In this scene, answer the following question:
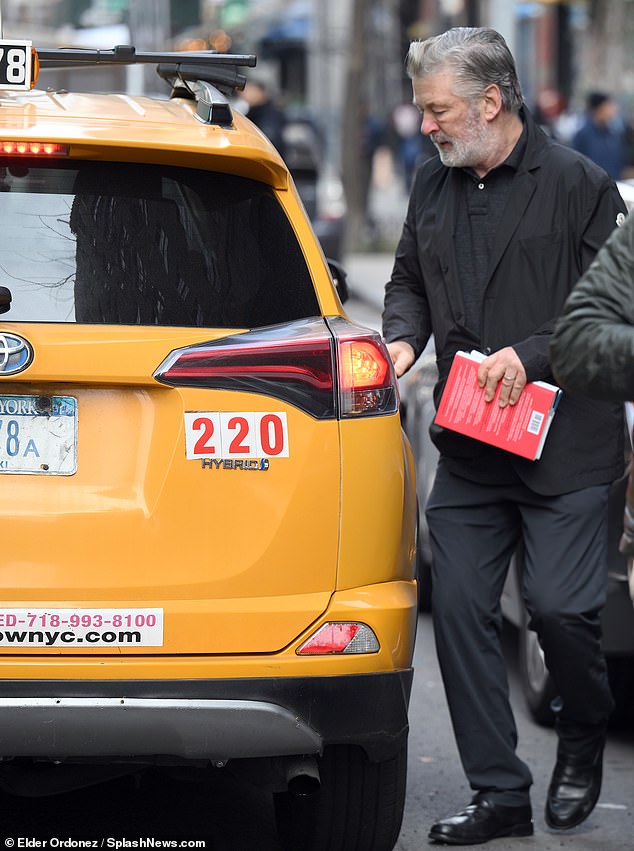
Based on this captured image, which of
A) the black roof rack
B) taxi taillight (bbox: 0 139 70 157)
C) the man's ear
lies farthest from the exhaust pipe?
the man's ear

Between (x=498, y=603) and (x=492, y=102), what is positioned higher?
(x=492, y=102)

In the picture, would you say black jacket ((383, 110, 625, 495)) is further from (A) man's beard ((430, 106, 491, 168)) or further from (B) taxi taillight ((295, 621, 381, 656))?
(B) taxi taillight ((295, 621, 381, 656))

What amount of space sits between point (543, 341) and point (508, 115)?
2.01ft

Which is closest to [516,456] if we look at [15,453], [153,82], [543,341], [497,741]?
[543,341]

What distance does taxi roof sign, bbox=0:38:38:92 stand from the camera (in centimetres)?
386

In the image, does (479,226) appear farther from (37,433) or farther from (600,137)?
(600,137)

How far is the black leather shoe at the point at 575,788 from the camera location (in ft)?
14.9

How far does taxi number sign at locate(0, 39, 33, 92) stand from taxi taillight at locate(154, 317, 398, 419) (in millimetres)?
795

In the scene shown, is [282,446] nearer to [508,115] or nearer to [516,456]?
[516,456]

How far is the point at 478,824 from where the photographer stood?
445 cm

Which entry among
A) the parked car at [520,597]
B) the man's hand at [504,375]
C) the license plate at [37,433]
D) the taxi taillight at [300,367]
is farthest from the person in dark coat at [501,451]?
the license plate at [37,433]

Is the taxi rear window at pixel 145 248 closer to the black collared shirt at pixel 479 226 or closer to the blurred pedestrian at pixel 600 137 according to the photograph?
the black collared shirt at pixel 479 226

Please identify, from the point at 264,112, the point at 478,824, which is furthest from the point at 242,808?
the point at 264,112

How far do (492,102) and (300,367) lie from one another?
119cm
